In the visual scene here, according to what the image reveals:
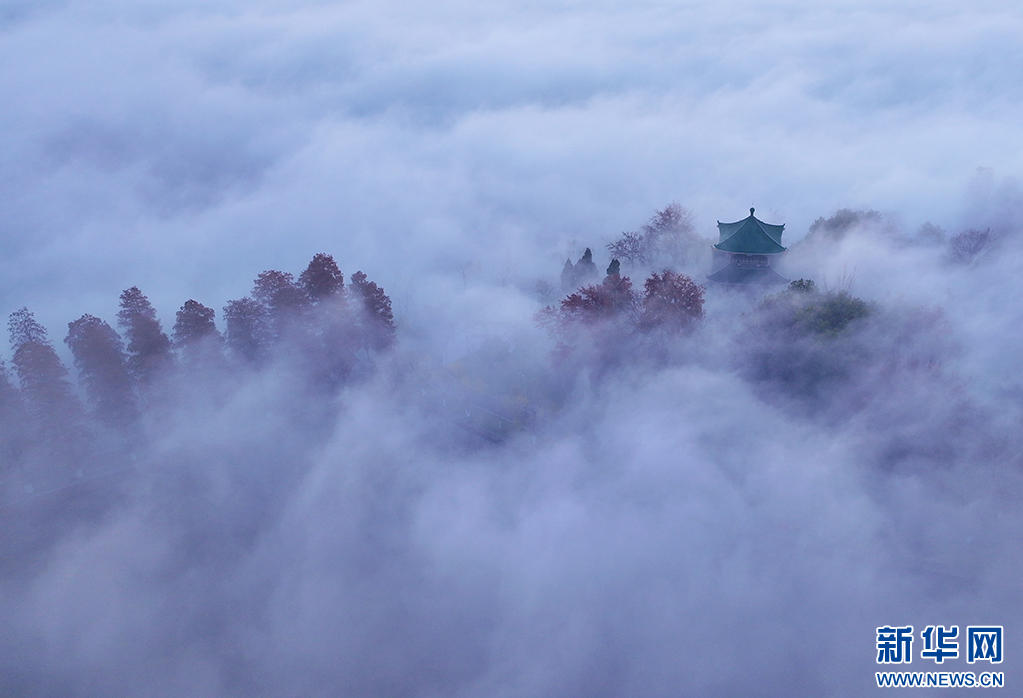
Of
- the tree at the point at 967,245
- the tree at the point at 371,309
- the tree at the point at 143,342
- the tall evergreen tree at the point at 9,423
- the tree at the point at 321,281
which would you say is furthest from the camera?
the tree at the point at 967,245

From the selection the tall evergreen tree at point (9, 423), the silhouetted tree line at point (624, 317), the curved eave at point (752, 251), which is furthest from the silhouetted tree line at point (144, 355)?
the curved eave at point (752, 251)

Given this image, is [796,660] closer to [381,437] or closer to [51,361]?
[381,437]

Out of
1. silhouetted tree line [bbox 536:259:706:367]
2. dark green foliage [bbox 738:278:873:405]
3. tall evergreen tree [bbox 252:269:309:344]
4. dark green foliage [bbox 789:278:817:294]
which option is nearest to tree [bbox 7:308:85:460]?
tall evergreen tree [bbox 252:269:309:344]

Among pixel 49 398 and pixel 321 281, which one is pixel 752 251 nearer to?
pixel 321 281

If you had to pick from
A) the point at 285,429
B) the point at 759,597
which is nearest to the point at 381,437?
the point at 285,429

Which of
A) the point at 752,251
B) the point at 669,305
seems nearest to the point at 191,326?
the point at 669,305

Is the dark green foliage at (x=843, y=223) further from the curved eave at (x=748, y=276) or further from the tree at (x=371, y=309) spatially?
the tree at (x=371, y=309)
